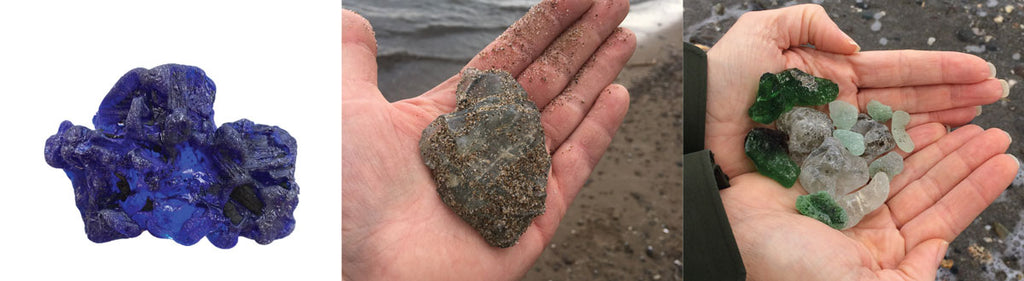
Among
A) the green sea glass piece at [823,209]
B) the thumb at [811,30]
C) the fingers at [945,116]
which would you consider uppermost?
the thumb at [811,30]

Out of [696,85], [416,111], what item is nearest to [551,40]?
[416,111]

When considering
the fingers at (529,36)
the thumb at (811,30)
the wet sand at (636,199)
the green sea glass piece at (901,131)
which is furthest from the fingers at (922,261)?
the fingers at (529,36)

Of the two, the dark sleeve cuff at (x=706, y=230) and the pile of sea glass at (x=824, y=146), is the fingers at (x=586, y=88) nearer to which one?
the dark sleeve cuff at (x=706, y=230)

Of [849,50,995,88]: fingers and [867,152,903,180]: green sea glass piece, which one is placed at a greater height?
[849,50,995,88]: fingers

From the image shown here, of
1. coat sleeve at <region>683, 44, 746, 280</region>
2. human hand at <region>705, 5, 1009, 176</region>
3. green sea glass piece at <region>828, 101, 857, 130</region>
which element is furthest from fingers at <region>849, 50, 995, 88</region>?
coat sleeve at <region>683, 44, 746, 280</region>

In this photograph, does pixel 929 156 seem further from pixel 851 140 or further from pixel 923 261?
pixel 923 261

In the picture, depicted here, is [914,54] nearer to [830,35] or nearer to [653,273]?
[830,35]

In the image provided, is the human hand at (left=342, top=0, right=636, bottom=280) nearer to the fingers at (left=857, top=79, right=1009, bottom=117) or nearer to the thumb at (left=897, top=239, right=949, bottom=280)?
the thumb at (left=897, top=239, right=949, bottom=280)
